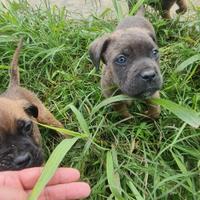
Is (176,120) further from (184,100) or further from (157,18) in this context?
(157,18)

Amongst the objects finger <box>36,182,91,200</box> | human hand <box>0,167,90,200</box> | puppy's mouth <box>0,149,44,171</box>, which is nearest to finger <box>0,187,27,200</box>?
human hand <box>0,167,90,200</box>

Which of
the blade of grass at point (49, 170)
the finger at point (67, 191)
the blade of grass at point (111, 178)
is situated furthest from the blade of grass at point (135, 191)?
the blade of grass at point (49, 170)

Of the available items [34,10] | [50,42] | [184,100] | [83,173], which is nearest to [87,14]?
[34,10]

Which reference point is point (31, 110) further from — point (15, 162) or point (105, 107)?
point (105, 107)

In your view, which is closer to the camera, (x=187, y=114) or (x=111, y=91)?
(x=187, y=114)

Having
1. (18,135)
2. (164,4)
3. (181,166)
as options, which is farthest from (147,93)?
(164,4)

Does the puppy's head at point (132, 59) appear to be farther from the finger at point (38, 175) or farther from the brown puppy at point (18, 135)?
the finger at point (38, 175)
